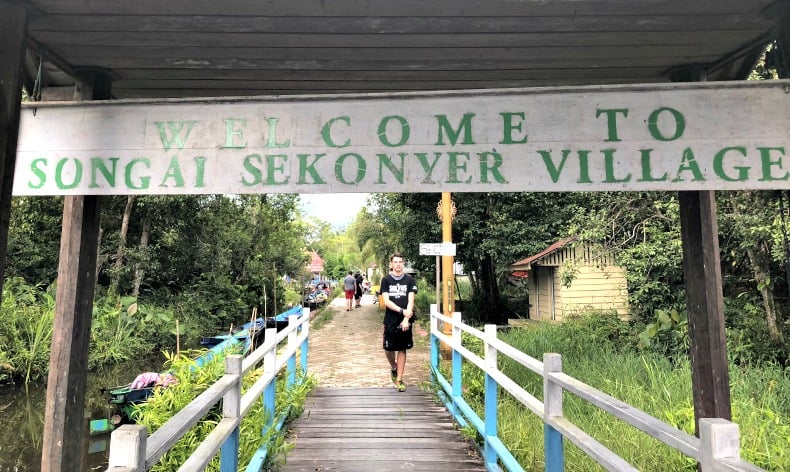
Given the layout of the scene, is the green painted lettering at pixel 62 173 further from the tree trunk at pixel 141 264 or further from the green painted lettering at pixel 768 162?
the tree trunk at pixel 141 264

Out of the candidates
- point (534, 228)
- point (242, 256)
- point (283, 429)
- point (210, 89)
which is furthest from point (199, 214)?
point (210, 89)

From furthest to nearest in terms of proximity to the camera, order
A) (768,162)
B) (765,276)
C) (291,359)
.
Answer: (765,276), (291,359), (768,162)

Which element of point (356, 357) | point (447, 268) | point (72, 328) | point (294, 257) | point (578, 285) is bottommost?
point (356, 357)

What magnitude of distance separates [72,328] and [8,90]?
3.90ft

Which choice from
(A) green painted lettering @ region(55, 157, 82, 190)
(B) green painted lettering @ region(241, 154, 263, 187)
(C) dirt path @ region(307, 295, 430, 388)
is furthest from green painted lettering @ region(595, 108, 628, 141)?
(C) dirt path @ region(307, 295, 430, 388)

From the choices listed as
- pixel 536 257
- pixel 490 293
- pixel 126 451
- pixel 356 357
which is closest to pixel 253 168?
pixel 126 451

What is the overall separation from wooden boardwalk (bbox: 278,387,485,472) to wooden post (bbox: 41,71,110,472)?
4.96 ft

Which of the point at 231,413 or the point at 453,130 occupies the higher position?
the point at 453,130

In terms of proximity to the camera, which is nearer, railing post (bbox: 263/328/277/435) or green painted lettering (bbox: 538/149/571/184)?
green painted lettering (bbox: 538/149/571/184)

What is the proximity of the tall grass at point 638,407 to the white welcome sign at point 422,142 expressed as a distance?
2395 mm

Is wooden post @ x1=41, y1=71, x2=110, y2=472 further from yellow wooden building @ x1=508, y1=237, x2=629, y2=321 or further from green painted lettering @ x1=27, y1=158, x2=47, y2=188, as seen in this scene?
yellow wooden building @ x1=508, y1=237, x2=629, y2=321

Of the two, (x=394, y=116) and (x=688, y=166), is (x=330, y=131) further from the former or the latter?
(x=688, y=166)

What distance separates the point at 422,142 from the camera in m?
2.24

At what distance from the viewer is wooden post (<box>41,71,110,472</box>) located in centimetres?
240
